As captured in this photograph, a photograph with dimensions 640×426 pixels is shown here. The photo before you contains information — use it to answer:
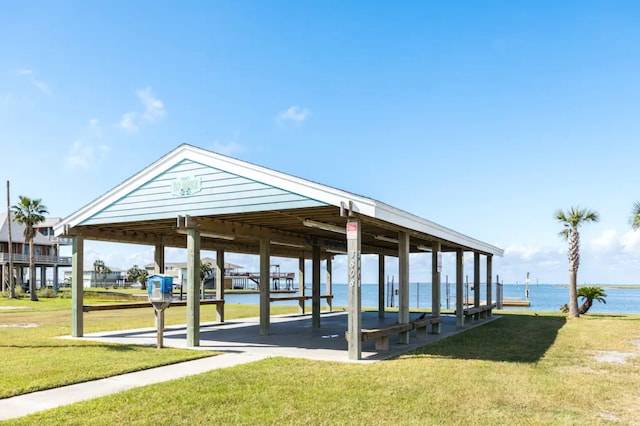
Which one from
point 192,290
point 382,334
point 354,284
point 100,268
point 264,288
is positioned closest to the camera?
point 354,284

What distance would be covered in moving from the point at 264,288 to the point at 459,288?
6.41 m

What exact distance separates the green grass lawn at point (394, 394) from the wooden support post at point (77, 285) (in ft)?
14.2

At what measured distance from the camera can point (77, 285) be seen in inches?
525

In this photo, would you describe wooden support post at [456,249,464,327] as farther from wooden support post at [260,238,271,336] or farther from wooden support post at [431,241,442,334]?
wooden support post at [260,238,271,336]

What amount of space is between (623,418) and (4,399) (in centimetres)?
711

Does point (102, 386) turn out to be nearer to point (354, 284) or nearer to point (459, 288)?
point (354, 284)

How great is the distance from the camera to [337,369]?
8406 millimetres

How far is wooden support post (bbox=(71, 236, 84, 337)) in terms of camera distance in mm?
13117

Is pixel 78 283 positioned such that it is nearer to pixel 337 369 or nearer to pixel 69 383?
pixel 69 383

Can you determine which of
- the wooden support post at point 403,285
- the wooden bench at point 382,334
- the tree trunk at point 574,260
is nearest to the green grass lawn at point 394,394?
the wooden bench at point 382,334

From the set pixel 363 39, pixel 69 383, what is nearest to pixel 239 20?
pixel 363 39

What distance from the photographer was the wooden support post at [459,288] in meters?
16.5

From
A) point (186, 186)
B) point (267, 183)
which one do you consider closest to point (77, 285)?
point (186, 186)

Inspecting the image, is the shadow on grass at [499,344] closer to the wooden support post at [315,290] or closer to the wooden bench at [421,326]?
the wooden bench at [421,326]
